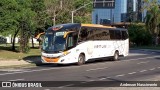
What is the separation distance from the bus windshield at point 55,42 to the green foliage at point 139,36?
Answer: 2081 inches

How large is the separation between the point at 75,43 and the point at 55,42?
1.53 m

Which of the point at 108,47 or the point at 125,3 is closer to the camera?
the point at 108,47

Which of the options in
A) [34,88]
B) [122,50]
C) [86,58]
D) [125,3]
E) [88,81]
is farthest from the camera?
[125,3]

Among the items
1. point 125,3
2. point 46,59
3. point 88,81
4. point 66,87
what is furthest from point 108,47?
point 125,3

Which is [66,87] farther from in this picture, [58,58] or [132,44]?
[132,44]

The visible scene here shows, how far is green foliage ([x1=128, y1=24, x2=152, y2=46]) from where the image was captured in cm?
7906

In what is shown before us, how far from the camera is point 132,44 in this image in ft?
269

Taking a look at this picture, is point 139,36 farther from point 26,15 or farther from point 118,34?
point 118,34

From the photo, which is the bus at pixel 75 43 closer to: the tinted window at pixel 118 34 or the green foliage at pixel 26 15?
the tinted window at pixel 118 34

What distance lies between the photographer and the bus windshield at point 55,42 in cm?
2714

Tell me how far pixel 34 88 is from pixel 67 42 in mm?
13041

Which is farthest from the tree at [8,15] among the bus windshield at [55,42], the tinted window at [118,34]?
the bus windshield at [55,42]

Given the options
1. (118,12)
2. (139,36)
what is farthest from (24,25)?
(118,12)

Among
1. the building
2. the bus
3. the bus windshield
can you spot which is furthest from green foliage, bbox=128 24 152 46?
the bus windshield
